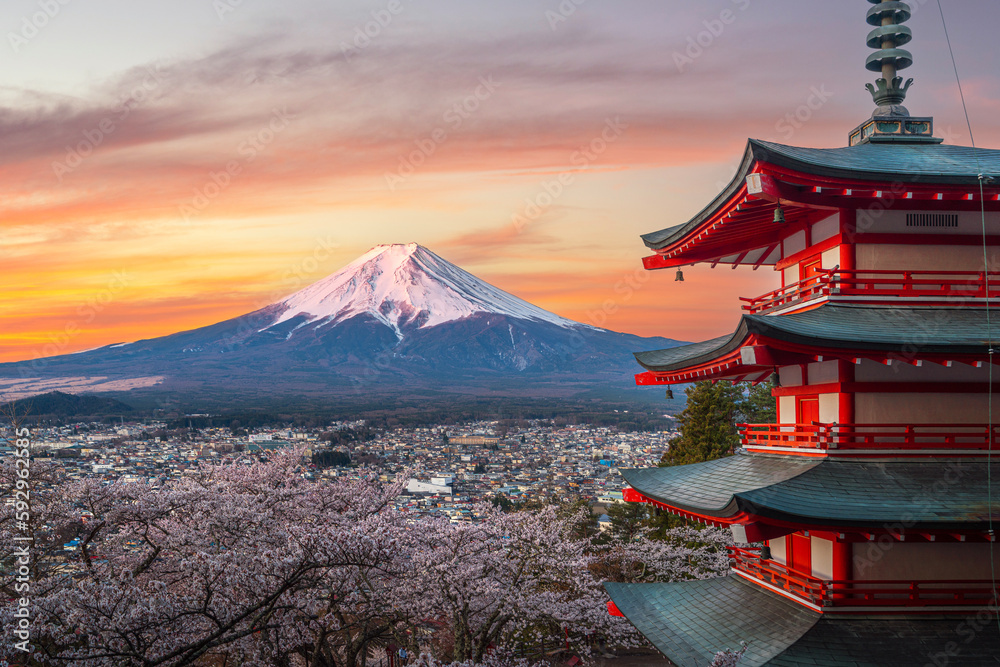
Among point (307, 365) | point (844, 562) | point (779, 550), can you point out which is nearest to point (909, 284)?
point (844, 562)

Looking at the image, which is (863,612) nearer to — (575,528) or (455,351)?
(575,528)

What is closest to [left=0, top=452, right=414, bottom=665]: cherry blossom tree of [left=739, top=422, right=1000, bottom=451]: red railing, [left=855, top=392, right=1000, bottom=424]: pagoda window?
[left=739, top=422, right=1000, bottom=451]: red railing

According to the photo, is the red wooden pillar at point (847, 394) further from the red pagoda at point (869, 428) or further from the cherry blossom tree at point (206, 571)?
the cherry blossom tree at point (206, 571)

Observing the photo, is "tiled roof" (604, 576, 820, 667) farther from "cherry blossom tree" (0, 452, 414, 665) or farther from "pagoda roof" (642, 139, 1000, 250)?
"pagoda roof" (642, 139, 1000, 250)

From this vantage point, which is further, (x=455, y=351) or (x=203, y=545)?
(x=455, y=351)

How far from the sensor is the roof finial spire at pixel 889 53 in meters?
10.8

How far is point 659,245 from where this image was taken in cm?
1238

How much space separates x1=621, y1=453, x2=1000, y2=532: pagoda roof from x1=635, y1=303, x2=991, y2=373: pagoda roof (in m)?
1.44

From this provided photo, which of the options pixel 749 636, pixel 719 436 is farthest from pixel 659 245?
pixel 719 436

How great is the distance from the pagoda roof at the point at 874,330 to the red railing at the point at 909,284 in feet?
0.51

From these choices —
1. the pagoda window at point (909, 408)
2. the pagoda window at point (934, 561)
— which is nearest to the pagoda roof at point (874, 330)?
the pagoda window at point (909, 408)

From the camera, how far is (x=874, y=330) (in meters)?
8.76

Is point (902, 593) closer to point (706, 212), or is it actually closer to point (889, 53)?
point (706, 212)

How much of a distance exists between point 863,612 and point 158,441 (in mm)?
73811
